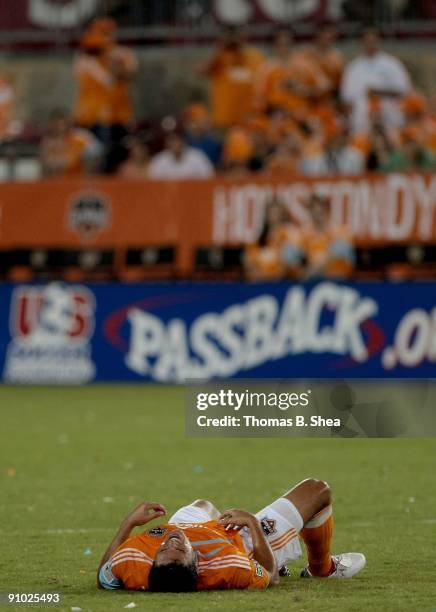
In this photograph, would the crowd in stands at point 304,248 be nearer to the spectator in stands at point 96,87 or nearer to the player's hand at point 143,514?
the spectator in stands at point 96,87

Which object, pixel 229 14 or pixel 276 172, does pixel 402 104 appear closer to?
pixel 276 172

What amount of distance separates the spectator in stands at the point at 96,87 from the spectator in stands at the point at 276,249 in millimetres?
4208

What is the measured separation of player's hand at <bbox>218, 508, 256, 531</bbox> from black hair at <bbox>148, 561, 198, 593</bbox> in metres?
0.28

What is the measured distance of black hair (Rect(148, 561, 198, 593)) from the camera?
7.48 meters

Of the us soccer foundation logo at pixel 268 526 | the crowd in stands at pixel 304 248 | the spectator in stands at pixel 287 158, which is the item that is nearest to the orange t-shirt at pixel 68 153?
the spectator in stands at pixel 287 158

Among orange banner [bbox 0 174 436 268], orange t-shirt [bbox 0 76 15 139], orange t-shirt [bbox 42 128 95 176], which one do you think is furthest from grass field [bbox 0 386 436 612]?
orange t-shirt [bbox 0 76 15 139]

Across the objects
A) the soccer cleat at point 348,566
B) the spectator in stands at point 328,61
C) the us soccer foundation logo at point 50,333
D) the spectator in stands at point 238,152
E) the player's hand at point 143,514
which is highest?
the spectator in stands at point 328,61

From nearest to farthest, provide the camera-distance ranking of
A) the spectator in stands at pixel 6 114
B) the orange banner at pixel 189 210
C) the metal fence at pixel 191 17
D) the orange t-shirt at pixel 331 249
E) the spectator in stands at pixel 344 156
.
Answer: the orange t-shirt at pixel 331 249, the orange banner at pixel 189 210, the spectator in stands at pixel 344 156, the spectator in stands at pixel 6 114, the metal fence at pixel 191 17

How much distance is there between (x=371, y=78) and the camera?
21.5 m

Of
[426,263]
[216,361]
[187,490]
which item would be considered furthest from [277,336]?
[187,490]

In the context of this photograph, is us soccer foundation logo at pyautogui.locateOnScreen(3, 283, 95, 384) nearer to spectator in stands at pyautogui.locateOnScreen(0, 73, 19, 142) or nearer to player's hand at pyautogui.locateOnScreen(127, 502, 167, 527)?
spectator in stands at pyautogui.locateOnScreen(0, 73, 19, 142)

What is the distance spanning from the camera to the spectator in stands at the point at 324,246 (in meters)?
19.1

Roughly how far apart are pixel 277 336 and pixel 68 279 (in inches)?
123

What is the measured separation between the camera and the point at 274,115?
21.6 meters
